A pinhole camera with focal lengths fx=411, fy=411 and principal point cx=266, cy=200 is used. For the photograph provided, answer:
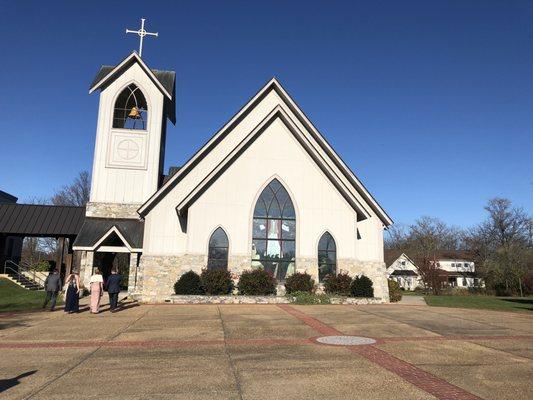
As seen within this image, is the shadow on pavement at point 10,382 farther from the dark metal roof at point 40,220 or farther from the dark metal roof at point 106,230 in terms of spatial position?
the dark metal roof at point 40,220

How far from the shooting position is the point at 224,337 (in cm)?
960

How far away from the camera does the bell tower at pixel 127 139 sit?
2448 cm

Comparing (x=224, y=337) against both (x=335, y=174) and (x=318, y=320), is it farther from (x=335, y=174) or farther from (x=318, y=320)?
(x=335, y=174)

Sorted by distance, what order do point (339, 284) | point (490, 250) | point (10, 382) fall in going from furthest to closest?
point (490, 250)
point (339, 284)
point (10, 382)

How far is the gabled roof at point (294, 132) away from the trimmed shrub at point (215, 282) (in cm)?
350

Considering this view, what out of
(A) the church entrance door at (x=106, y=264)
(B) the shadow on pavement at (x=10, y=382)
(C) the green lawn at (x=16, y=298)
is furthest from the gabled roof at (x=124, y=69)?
(B) the shadow on pavement at (x=10, y=382)

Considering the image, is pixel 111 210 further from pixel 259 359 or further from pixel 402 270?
pixel 402 270

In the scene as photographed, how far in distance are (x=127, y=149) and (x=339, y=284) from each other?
Answer: 49.0 feet

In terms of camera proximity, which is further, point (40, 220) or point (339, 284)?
point (40, 220)

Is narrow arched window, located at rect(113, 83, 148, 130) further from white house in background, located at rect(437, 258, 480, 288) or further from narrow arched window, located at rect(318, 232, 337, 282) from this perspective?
white house in background, located at rect(437, 258, 480, 288)

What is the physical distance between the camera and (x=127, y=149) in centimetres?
2503

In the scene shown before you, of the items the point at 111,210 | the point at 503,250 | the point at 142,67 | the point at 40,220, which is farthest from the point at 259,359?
the point at 503,250

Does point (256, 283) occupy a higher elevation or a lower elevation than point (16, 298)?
higher

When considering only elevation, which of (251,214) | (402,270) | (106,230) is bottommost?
(402,270)
